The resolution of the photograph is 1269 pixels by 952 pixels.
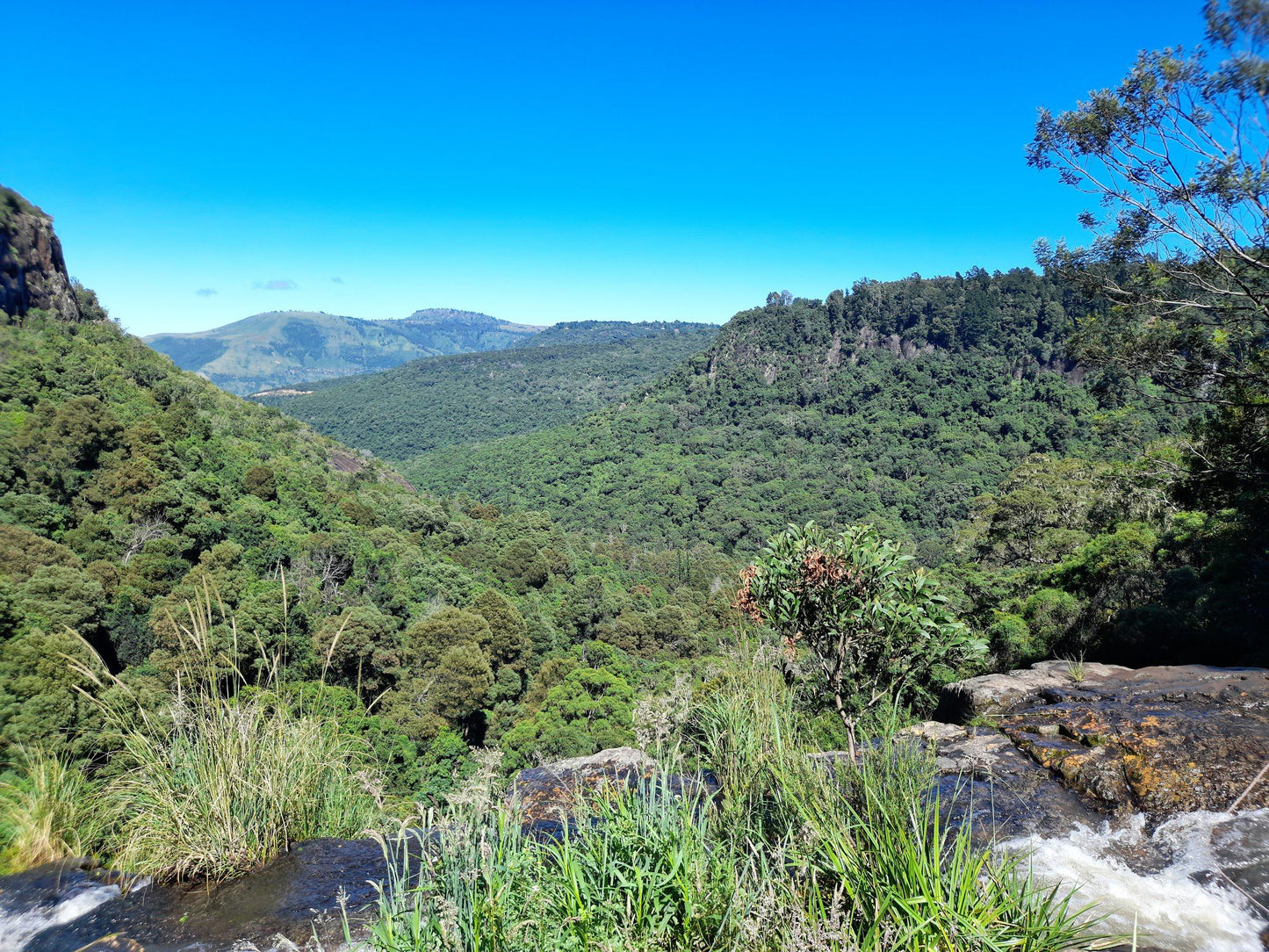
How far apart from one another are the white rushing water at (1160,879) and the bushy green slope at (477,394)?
110528 millimetres

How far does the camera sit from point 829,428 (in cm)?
7569

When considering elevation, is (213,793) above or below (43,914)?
above

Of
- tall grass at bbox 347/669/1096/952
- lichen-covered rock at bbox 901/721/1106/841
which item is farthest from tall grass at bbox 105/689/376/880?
lichen-covered rock at bbox 901/721/1106/841

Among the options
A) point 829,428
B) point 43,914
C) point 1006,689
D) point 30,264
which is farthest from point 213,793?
point 829,428

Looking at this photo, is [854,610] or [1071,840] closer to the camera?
[1071,840]

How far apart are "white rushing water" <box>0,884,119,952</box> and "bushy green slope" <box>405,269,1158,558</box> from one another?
150ft

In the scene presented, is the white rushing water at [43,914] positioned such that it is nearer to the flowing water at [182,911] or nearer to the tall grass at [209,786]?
the flowing water at [182,911]

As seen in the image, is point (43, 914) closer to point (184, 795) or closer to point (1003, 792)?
A: point (184, 795)

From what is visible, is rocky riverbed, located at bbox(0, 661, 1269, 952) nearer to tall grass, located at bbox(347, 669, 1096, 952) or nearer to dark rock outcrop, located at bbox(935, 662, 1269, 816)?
dark rock outcrop, located at bbox(935, 662, 1269, 816)

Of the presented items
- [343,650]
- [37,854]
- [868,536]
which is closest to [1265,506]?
[868,536]

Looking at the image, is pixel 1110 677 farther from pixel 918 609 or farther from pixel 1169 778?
pixel 918 609

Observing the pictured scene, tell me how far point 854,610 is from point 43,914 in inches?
164

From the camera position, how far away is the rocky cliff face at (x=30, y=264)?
25859mm

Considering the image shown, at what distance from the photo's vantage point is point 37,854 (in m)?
2.80
